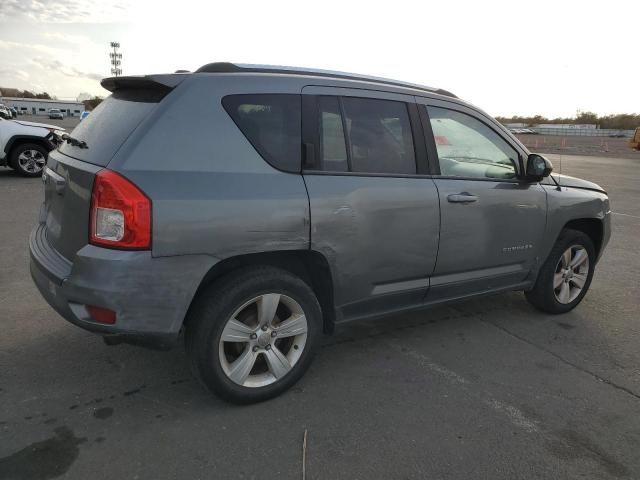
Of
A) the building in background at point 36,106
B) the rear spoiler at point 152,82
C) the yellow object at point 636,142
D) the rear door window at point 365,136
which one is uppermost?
the building in background at point 36,106

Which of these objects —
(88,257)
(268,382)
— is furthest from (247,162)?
(268,382)

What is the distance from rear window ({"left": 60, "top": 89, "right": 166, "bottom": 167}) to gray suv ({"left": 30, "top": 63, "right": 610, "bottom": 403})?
0.05 ft

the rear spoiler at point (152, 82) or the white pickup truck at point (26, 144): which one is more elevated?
the rear spoiler at point (152, 82)

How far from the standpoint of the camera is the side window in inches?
142

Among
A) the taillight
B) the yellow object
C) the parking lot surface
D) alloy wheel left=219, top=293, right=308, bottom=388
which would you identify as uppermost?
the yellow object

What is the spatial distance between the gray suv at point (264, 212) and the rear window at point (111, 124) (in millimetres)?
15

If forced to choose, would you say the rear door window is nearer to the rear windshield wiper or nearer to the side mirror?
the side mirror

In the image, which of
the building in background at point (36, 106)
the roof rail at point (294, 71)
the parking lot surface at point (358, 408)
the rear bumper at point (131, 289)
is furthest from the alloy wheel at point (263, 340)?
the building in background at point (36, 106)

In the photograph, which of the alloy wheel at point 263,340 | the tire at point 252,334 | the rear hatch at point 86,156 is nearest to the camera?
the rear hatch at point 86,156

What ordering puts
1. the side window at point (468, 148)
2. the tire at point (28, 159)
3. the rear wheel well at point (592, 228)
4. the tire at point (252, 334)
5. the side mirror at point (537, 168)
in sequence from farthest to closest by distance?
the tire at point (28, 159) < the rear wheel well at point (592, 228) < the side mirror at point (537, 168) < the side window at point (468, 148) < the tire at point (252, 334)

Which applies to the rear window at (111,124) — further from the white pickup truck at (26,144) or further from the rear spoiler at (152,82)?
the white pickup truck at (26,144)

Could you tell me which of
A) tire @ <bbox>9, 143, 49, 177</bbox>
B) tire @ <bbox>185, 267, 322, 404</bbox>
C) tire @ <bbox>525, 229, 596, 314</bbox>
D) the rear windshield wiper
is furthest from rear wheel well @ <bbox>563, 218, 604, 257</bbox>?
tire @ <bbox>9, 143, 49, 177</bbox>

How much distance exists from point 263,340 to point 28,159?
10566 mm

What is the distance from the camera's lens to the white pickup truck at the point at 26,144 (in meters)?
10.9
